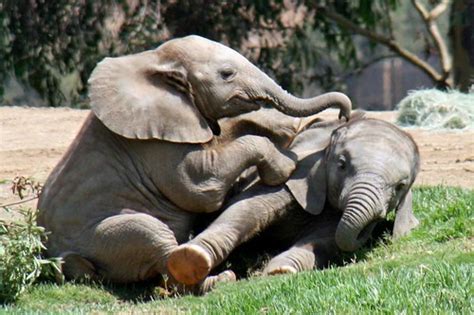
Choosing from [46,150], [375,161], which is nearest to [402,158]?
[375,161]

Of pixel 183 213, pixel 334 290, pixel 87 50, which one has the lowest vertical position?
pixel 87 50

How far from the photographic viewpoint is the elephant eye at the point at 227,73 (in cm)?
932

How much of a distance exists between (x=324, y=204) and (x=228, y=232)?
701 millimetres

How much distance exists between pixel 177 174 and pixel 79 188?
0.63 meters

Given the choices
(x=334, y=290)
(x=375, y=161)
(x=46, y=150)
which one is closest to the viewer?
(x=334, y=290)

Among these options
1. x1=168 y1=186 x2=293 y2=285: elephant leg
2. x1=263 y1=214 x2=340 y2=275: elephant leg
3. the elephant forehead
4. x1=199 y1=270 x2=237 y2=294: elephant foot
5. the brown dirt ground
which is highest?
the elephant forehead

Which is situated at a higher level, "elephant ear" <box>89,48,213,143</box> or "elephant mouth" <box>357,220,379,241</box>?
"elephant ear" <box>89,48,213,143</box>

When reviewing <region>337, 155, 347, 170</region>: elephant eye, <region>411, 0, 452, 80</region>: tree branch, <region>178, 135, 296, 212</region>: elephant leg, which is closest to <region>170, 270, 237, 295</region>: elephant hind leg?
<region>178, 135, 296, 212</region>: elephant leg

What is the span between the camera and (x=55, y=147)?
12883mm

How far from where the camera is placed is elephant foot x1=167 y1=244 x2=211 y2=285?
870 cm

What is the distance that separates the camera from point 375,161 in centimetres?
898

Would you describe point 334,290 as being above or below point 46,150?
above

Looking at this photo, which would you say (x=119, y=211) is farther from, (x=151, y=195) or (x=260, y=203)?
(x=260, y=203)

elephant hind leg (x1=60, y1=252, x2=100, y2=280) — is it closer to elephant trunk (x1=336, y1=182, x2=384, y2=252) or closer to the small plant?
the small plant
